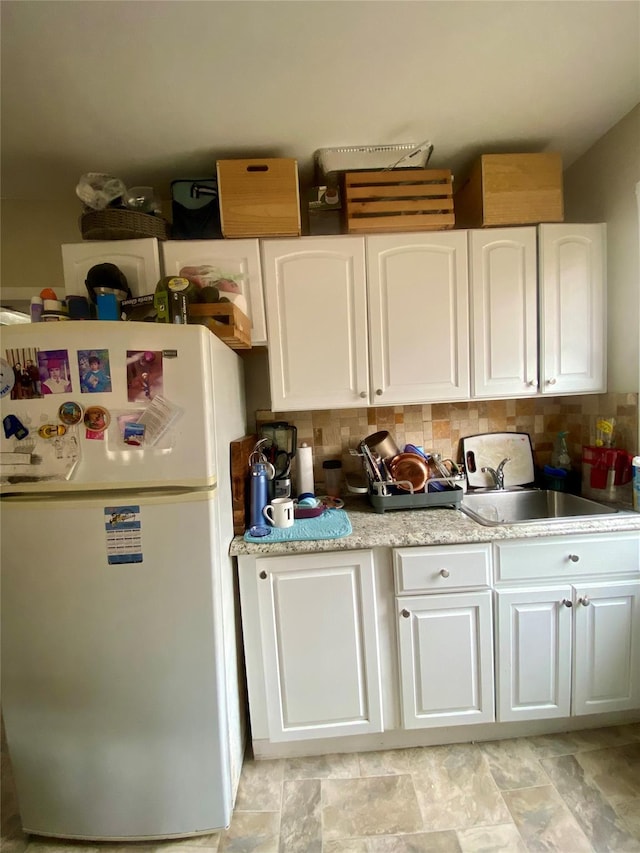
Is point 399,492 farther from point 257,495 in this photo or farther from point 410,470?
point 257,495

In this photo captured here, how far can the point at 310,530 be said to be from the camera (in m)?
1.41

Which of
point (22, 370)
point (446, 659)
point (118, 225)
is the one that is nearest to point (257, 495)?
point (22, 370)

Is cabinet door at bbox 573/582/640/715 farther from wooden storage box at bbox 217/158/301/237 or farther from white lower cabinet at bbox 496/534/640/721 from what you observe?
wooden storage box at bbox 217/158/301/237

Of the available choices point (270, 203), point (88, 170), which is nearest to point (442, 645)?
point (270, 203)

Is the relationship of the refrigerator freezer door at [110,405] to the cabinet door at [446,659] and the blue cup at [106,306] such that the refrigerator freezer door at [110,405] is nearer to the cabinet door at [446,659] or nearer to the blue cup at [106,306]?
the blue cup at [106,306]

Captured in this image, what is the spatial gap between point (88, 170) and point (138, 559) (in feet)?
5.51

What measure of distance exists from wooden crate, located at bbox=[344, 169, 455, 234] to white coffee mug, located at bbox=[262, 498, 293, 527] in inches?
46.2

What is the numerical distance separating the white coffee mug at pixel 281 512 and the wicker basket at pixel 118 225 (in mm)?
1197

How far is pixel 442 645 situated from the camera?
140 centimetres

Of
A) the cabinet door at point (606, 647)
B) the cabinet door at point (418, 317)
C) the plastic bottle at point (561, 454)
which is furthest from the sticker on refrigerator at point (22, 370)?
the plastic bottle at point (561, 454)

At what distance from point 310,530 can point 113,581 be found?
0.66m

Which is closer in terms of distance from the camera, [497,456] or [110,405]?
[110,405]

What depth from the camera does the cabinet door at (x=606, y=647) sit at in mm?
1415

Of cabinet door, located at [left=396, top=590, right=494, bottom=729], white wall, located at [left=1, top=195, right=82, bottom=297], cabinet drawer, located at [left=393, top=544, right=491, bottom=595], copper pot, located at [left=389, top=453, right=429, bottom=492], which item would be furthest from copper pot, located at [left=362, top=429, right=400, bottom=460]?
white wall, located at [left=1, top=195, right=82, bottom=297]
